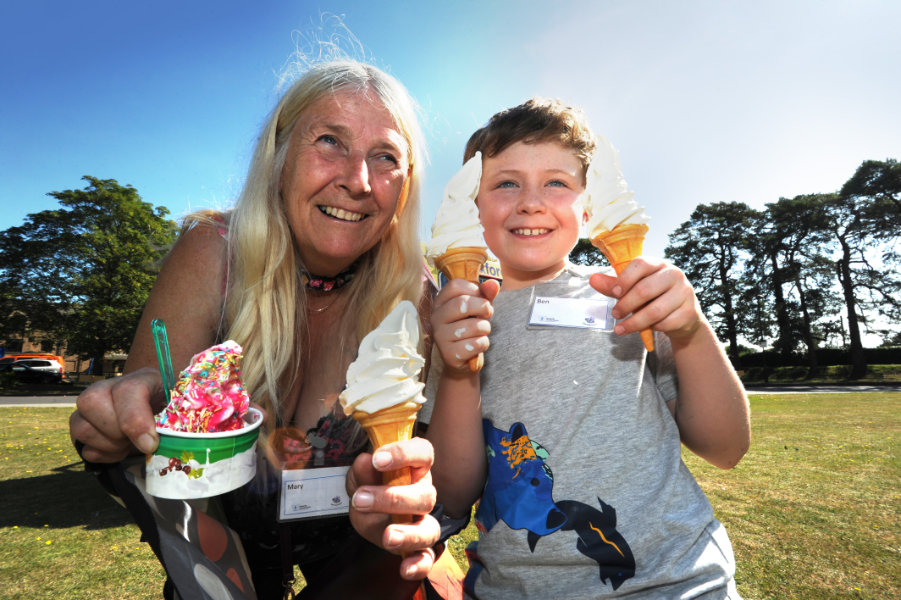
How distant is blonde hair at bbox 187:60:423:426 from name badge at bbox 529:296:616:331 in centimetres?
77

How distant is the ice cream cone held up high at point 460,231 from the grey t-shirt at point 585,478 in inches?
21.6

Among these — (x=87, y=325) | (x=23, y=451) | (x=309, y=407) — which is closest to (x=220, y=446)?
(x=309, y=407)

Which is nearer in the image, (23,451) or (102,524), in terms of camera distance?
(102,524)

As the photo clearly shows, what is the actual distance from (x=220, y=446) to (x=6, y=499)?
7679 mm

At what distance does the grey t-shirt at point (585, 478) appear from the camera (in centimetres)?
189

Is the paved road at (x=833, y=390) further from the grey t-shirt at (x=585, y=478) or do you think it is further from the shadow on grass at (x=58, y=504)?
the shadow on grass at (x=58, y=504)

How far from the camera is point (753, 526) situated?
525 centimetres

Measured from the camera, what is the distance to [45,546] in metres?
4.81

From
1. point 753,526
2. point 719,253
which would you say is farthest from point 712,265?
point 753,526

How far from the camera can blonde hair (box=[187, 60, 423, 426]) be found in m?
2.42

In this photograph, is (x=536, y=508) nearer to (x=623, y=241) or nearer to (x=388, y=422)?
(x=388, y=422)

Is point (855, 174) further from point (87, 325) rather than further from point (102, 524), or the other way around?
point (87, 325)

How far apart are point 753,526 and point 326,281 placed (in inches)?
216

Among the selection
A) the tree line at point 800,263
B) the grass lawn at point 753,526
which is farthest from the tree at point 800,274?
the grass lawn at point 753,526
